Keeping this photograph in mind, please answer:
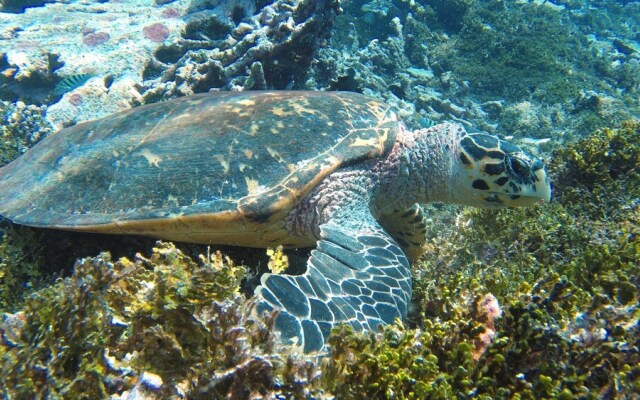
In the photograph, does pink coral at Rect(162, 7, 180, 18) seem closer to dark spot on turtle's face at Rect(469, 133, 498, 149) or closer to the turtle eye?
dark spot on turtle's face at Rect(469, 133, 498, 149)

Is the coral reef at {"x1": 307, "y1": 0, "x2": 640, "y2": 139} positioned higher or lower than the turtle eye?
lower

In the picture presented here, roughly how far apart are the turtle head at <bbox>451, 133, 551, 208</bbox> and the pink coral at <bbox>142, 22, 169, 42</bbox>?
6515 mm

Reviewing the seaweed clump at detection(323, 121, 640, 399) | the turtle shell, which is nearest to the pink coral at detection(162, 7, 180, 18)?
the turtle shell

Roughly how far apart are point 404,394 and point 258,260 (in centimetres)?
173

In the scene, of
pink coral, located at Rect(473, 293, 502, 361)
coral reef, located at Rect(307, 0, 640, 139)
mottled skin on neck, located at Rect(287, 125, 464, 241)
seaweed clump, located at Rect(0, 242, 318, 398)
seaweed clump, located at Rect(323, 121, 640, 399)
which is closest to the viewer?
seaweed clump, located at Rect(0, 242, 318, 398)

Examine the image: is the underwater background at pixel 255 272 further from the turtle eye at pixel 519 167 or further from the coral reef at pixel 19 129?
the turtle eye at pixel 519 167

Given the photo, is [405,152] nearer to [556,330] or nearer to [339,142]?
[339,142]

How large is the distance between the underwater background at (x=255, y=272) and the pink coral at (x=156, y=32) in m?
0.04

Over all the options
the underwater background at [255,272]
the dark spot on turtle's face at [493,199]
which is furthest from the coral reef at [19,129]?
the dark spot on turtle's face at [493,199]

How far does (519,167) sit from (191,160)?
265cm

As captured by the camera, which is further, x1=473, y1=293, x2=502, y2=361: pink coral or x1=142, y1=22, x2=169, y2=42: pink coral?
x1=142, y1=22, x2=169, y2=42: pink coral

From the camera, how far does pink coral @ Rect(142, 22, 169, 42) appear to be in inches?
284

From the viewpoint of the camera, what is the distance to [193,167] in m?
2.70

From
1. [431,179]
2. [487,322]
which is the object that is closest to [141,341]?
[487,322]
